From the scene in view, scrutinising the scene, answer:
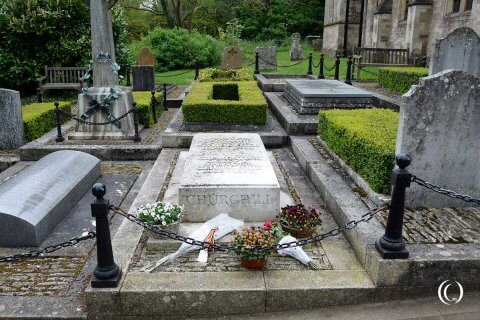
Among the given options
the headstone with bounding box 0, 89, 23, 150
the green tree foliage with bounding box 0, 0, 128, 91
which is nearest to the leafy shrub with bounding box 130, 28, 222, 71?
the green tree foliage with bounding box 0, 0, 128, 91

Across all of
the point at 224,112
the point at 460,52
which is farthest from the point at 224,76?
the point at 460,52

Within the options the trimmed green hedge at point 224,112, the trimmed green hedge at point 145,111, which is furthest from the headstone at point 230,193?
the trimmed green hedge at point 145,111

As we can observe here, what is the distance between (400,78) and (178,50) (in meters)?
14.7

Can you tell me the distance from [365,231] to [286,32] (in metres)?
38.2

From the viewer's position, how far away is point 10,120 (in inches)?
352

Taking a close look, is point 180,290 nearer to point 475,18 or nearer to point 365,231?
point 365,231

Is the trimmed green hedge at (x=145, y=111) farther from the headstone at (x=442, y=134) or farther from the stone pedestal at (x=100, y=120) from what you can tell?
the headstone at (x=442, y=134)

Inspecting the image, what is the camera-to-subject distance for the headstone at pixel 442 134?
5.09m

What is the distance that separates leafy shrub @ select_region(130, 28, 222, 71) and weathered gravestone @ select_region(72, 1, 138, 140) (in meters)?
16.3

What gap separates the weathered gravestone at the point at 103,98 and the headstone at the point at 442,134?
6.45 metres

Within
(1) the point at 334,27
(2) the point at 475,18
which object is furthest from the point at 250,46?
(2) the point at 475,18

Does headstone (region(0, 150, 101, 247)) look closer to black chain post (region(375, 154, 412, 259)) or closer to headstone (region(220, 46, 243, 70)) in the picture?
black chain post (region(375, 154, 412, 259))

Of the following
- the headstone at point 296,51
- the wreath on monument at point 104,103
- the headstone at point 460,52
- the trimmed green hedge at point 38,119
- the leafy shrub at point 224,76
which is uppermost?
the headstone at point 296,51

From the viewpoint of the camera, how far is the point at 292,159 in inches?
332
